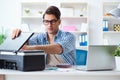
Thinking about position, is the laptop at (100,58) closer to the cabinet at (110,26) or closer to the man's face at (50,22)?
the man's face at (50,22)

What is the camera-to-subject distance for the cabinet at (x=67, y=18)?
4945 mm

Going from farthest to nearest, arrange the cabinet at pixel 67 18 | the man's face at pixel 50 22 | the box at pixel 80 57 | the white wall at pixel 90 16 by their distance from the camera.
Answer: the white wall at pixel 90 16 → the cabinet at pixel 67 18 → the box at pixel 80 57 → the man's face at pixel 50 22

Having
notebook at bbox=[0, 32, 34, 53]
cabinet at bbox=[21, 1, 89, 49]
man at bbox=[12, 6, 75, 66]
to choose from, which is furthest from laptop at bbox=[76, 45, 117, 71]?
cabinet at bbox=[21, 1, 89, 49]

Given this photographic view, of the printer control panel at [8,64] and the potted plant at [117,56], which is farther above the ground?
the potted plant at [117,56]

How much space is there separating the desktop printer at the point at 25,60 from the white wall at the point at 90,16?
3.30m

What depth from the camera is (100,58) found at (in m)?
1.83

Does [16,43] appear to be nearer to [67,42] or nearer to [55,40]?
[67,42]

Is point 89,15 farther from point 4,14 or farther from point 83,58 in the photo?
point 83,58

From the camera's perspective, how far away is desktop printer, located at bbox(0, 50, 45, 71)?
68.2 inches

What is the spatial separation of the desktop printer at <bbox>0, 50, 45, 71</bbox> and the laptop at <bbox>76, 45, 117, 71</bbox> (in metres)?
0.34

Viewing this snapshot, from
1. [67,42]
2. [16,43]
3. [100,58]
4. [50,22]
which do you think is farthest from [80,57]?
[16,43]

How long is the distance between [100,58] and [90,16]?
3.32 metres

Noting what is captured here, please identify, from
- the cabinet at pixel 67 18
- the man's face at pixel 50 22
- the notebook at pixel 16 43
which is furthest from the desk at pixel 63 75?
the cabinet at pixel 67 18

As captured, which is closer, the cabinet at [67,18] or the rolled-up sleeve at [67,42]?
the rolled-up sleeve at [67,42]
